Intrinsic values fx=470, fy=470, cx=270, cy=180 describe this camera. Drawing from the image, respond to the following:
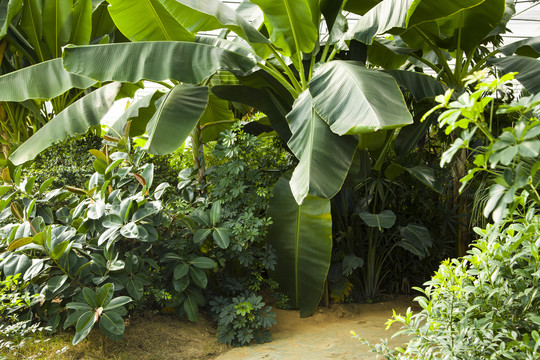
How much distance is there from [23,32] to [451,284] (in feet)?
20.2

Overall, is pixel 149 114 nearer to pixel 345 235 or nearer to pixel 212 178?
pixel 212 178

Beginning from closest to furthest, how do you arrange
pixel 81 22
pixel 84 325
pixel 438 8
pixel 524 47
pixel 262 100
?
1. pixel 84 325
2. pixel 438 8
3. pixel 262 100
4. pixel 524 47
5. pixel 81 22

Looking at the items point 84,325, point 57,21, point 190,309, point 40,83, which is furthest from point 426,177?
point 57,21

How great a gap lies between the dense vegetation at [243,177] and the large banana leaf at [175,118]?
0.05ft

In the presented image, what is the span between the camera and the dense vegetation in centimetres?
341

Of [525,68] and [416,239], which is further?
[416,239]

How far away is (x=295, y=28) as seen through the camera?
400cm

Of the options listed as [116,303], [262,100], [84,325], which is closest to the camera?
[84,325]

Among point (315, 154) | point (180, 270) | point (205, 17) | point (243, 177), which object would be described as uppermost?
point (205, 17)

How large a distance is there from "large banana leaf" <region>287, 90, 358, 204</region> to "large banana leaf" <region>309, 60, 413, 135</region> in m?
0.27

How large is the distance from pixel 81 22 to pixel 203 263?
3562 mm

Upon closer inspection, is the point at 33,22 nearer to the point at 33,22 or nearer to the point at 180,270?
the point at 33,22

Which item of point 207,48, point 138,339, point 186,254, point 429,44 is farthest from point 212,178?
point 429,44

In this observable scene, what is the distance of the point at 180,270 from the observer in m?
3.93
